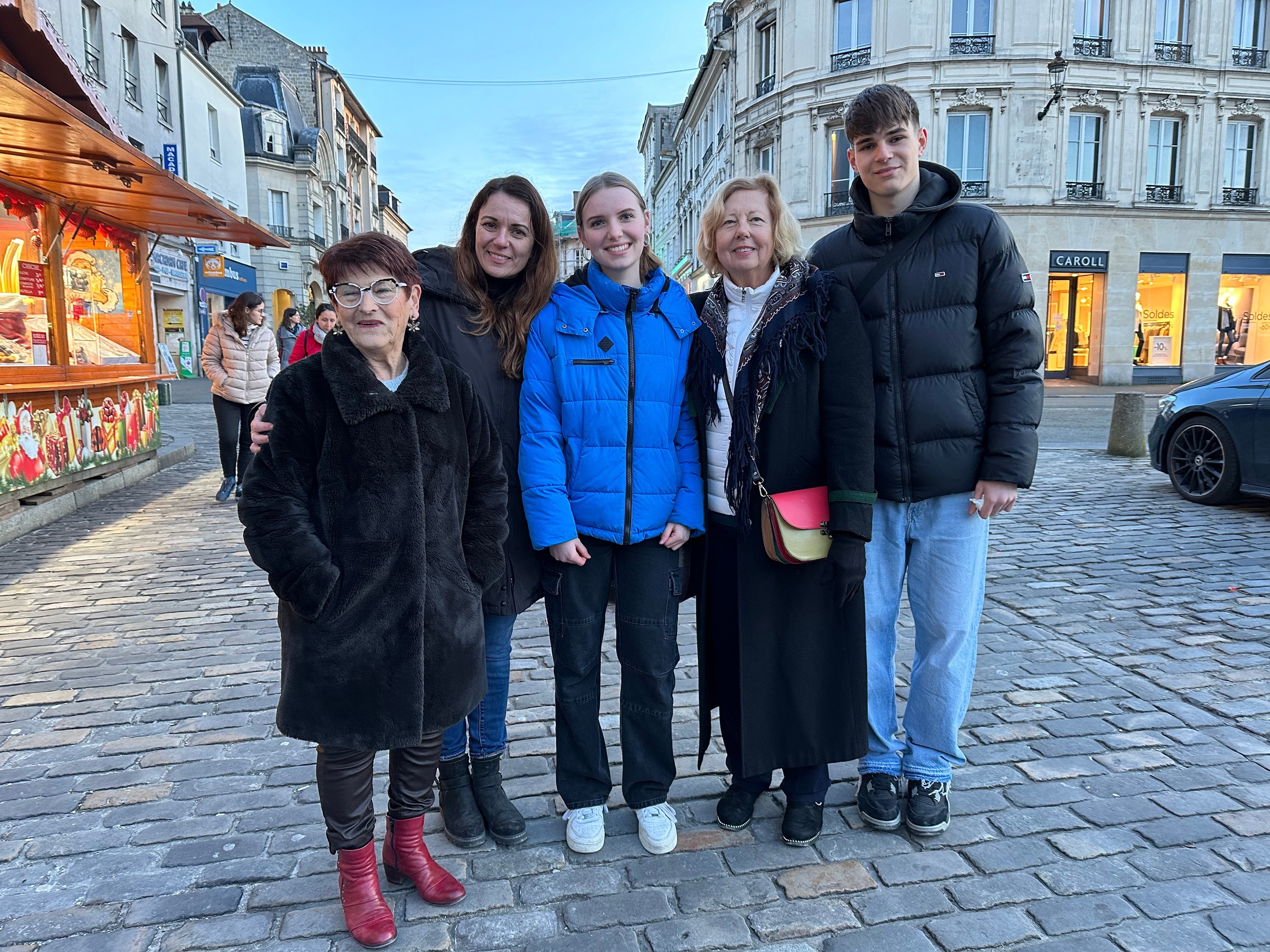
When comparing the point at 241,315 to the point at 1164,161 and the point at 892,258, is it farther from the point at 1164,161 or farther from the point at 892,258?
the point at 1164,161

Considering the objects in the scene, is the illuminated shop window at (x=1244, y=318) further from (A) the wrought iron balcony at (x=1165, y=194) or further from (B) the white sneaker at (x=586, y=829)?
(B) the white sneaker at (x=586, y=829)

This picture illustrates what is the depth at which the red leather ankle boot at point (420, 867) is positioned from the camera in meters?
2.53

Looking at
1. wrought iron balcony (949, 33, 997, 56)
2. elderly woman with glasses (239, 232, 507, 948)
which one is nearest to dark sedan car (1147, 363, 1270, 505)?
elderly woman with glasses (239, 232, 507, 948)

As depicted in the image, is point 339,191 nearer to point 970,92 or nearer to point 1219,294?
point 970,92

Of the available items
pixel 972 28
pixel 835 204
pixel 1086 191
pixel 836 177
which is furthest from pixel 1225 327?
pixel 836 177

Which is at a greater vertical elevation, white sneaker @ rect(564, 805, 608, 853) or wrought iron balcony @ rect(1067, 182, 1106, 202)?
wrought iron balcony @ rect(1067, 182, 1106, 202)

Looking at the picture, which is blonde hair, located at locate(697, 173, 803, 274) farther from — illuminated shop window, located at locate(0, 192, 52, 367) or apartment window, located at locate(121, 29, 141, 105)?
apartment window, located at locate(121, 29, 141, 105)

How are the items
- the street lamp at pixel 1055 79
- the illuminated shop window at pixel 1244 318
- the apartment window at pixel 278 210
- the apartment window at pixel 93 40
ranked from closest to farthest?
the apartment window at pixel 93 40 < the street lamp at pixel 1055 79 < the illuminated shop window at pixel 1244 318 < the apartment window at pixel 278 210

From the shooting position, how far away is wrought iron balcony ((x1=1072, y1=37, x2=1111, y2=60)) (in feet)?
86.9

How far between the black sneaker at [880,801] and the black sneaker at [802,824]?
182 mm

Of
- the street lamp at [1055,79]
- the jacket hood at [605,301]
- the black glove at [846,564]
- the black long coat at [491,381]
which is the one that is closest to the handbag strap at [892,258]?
the jacket hood at [605,301]

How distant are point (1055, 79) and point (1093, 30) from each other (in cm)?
281

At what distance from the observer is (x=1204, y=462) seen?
8422 millimetres

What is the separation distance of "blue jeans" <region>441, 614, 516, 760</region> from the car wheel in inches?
312
